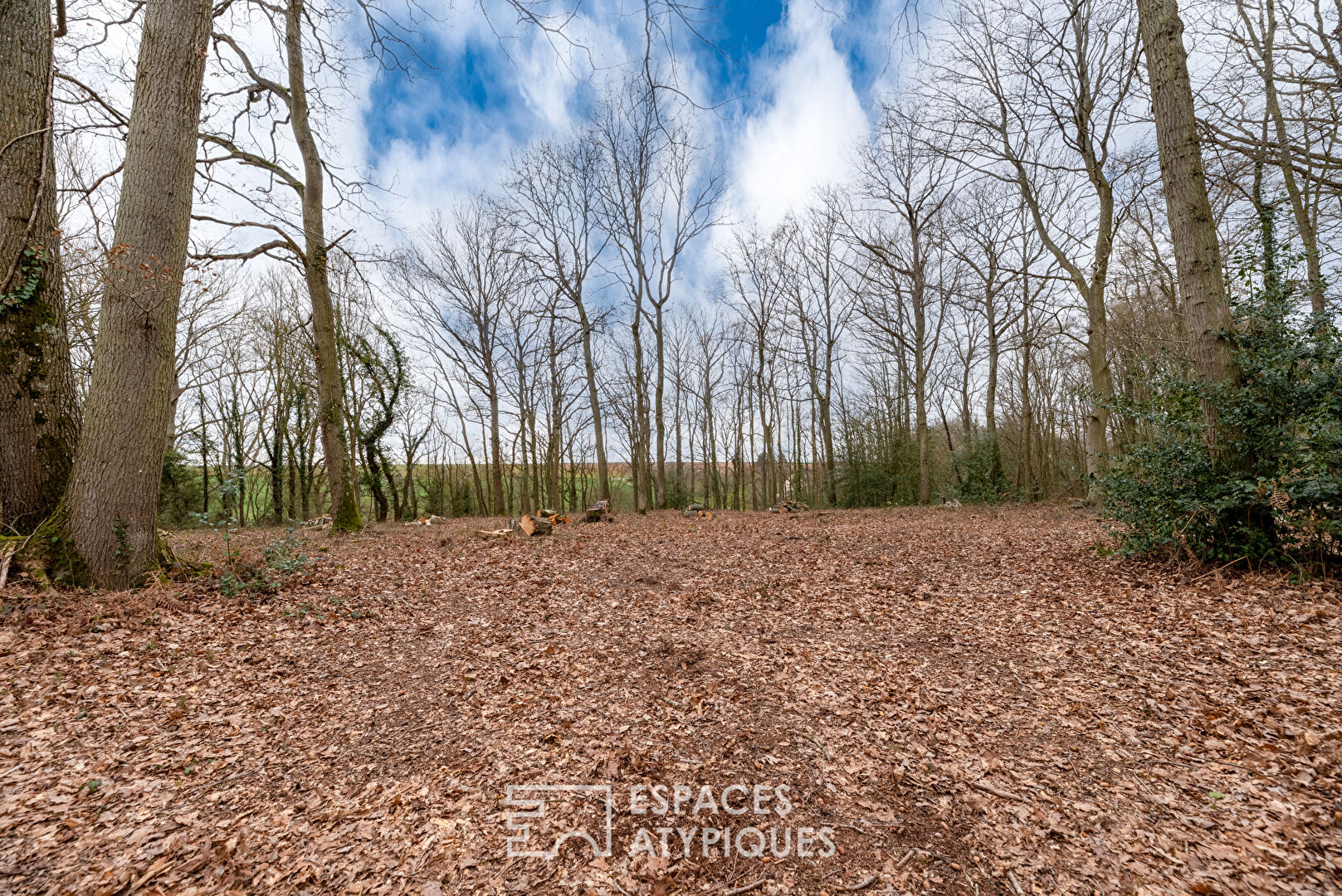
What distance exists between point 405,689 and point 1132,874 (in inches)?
148

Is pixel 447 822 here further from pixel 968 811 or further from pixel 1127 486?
pixel 1127 486

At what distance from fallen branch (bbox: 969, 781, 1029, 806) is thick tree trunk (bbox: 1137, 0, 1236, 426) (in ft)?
15.3

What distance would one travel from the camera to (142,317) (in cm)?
414

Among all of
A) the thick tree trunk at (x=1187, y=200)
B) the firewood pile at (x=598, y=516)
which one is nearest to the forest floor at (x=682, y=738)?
the thick tree trunk at (x=1187, y=200)

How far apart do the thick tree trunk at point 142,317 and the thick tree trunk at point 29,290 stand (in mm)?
492

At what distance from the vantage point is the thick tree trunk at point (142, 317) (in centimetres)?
402

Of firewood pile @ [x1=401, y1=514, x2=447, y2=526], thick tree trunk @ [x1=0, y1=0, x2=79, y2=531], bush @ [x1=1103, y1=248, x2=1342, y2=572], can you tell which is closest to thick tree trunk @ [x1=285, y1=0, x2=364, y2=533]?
firewood pile @ [x1=401, y1=514, x2=447, y2=526]

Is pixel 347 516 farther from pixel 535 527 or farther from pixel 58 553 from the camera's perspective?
pixel 58 553

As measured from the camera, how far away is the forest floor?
6.33ft

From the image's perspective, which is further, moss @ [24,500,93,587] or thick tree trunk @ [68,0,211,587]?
thick tree trunk @ [68,0,211,587]

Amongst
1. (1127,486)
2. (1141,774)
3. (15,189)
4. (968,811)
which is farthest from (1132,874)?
(15,189)

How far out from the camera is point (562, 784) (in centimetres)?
244

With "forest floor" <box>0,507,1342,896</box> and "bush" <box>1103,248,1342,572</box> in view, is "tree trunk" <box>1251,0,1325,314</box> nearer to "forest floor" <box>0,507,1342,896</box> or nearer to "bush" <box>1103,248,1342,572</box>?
"bush" <box>1103,248,1342,572</box>

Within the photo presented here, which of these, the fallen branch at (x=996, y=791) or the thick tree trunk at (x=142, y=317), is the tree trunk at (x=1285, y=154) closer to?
the fallen branch at (x=996, y=791)
